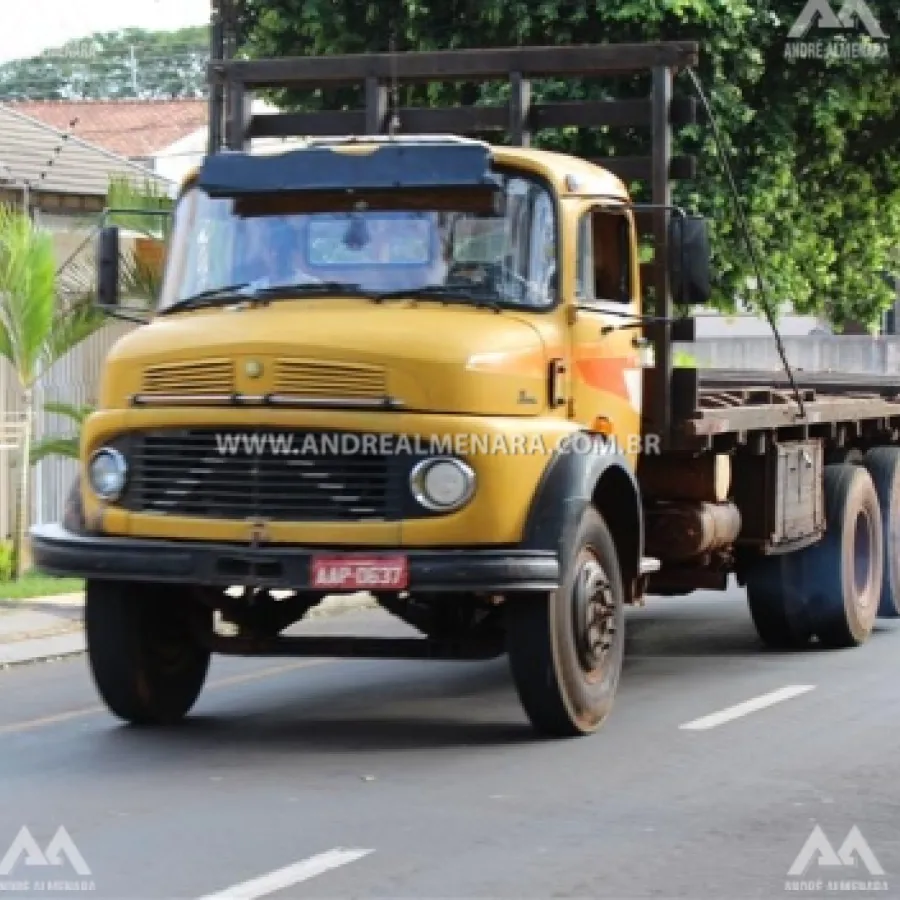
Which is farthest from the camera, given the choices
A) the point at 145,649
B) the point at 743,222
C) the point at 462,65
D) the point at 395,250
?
the point at 462,65

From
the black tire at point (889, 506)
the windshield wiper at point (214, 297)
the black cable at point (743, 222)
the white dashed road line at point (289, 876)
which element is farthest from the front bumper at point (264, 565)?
the black tire at point (889, 506)

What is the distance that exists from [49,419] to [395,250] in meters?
10.8

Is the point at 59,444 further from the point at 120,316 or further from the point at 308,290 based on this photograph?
the point at 308,290

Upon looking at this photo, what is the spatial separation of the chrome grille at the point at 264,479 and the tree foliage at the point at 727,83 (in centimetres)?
1003

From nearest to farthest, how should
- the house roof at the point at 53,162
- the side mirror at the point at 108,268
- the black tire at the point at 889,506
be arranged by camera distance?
the side mirror at the point at 108,268, the black tire at the point at 889,506, the house roof at the point at 53,162

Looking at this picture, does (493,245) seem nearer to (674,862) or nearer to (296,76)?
(296,76)

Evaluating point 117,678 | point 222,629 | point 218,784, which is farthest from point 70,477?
point 218,784

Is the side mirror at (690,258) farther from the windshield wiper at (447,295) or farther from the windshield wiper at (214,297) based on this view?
the windshield wiper at (214,297)

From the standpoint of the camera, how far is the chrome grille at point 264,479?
10242 mm

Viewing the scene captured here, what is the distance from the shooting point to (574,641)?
10664 mm

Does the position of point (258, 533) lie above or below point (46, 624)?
above

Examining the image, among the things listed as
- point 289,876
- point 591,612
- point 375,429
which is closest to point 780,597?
point 591,612

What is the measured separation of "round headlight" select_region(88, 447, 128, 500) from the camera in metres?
10.6

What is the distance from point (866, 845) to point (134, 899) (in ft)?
8.80
